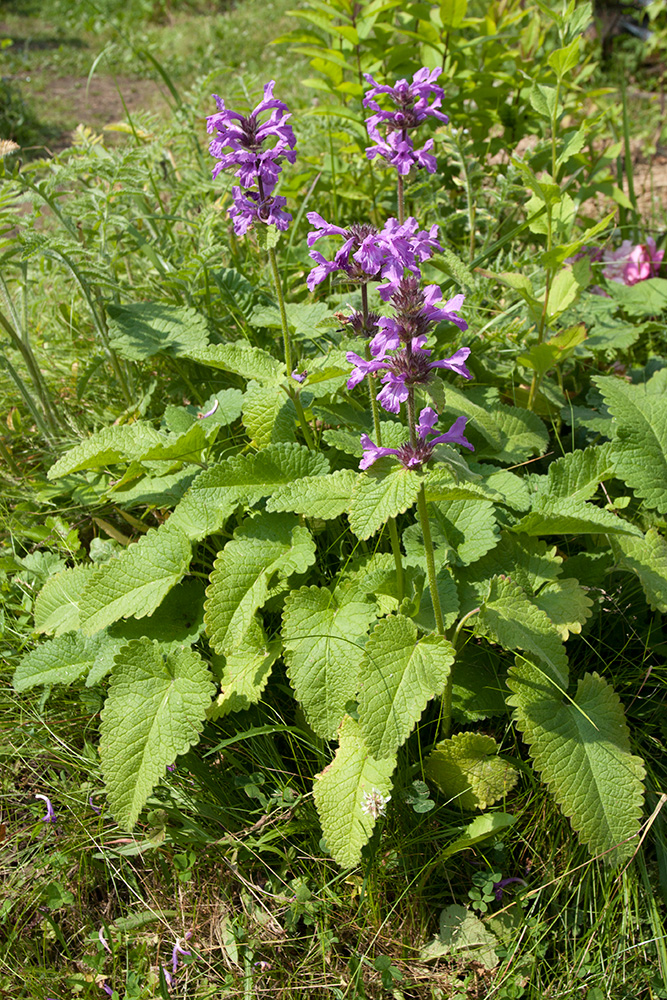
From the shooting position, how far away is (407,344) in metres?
1.39

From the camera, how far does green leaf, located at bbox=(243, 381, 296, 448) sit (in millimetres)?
2053

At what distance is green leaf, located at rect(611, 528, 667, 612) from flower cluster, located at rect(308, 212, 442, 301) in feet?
2.90

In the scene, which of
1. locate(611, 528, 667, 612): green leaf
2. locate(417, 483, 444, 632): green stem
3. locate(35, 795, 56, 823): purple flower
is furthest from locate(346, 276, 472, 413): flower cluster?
locate(35, 795, 56, 823): purple flower

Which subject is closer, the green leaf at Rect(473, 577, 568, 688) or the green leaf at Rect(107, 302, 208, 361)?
the green leaf at Rect(473, 577, 568, 688)

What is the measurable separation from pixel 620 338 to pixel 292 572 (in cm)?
161

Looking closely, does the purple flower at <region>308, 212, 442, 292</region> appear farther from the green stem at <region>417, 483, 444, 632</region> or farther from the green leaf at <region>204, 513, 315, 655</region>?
the green leaf at <region>204, 513, 315, 655</region>

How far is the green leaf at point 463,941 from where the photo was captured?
5.26 feet

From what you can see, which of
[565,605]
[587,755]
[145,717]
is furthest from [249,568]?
[587,755]

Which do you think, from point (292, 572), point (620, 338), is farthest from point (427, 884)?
point (620, 338)

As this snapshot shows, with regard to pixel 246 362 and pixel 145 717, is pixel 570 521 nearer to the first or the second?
pixel 246 362

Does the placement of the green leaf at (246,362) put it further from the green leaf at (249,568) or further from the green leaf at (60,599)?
the green leaf at (60,599)

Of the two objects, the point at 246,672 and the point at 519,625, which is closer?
the point at 519,625

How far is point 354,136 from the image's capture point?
302 centimetres

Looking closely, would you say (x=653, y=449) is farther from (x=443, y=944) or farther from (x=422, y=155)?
(x=443, y=944)
